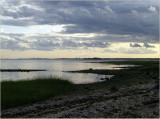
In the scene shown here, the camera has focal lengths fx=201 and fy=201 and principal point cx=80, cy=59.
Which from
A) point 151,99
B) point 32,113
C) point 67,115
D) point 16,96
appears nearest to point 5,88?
point 16,96

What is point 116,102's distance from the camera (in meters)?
18.1

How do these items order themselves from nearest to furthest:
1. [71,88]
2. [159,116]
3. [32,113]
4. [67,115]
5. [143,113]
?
[159,116], [143,113], [67,115], [32,113], [71,88]

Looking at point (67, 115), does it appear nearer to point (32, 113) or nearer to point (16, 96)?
point (32, 113)

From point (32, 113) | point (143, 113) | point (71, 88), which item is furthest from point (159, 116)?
Answer: point (71, 88)

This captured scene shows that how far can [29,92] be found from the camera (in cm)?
2398

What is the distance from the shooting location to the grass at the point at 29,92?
2094 centimetres

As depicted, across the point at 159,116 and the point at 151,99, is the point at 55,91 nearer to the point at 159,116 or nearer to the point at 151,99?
the point at 151,99

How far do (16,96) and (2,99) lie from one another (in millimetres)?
1625

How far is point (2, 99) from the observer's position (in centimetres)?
2056

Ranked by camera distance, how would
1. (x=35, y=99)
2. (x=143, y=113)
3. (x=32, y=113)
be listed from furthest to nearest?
(x=35, y=99) < (x=32, y=113) < (x=143, y=113)

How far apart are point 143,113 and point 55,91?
15292mm

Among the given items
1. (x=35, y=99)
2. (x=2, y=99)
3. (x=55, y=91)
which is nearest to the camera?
(x=2, y=99)

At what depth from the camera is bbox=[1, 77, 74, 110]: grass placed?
20.9 m

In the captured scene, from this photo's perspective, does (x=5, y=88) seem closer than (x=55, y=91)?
Yes
